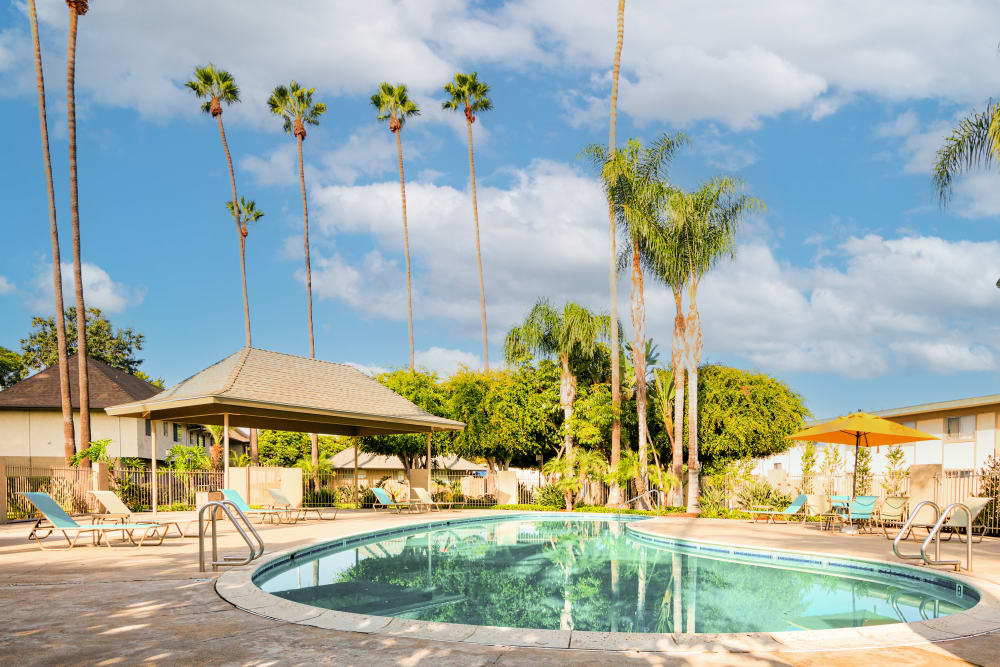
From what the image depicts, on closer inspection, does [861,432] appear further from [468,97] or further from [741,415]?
[468,97]

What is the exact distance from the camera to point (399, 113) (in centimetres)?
3825

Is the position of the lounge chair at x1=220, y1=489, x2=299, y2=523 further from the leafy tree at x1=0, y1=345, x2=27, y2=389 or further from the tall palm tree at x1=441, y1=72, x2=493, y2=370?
the leafy tree at x1=0, y1=345, x2=27, y2=389

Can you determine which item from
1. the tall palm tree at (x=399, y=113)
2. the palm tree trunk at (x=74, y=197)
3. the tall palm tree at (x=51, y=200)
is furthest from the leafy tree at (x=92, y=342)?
the palm tree trunk at (x=74, y=197)

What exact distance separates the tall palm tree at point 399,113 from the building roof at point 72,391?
45.2 ft

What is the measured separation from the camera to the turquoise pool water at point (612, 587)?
7.18 metres

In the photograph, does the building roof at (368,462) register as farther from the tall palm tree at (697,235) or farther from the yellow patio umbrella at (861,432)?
the yellow patio umbrella at (861,432)

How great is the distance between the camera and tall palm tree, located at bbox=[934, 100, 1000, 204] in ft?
44.9

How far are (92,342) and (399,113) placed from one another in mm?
28578

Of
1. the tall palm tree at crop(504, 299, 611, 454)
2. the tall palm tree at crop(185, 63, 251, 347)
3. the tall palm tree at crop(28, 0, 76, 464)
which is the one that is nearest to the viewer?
the tall palm tree at crop(28, 0, 76, 464)

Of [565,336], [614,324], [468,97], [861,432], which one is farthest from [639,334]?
[468,97]

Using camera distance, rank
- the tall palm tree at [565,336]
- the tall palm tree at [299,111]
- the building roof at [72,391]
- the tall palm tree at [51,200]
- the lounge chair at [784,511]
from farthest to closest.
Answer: the tall palm tree at [299,111] < the building roof at [72,391] < the tall palm tree at [565,336] < the tall palm tree at [51,200] < the lounge chair at [784,511]

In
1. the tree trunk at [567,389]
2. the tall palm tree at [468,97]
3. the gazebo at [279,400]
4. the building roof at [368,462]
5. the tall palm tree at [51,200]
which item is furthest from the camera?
the building roof at [368,462]

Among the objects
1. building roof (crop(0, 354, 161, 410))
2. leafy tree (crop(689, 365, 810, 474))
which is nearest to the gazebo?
leafy tree (crop(689, 365, 810, 474))

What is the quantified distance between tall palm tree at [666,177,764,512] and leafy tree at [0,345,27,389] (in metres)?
44.9
